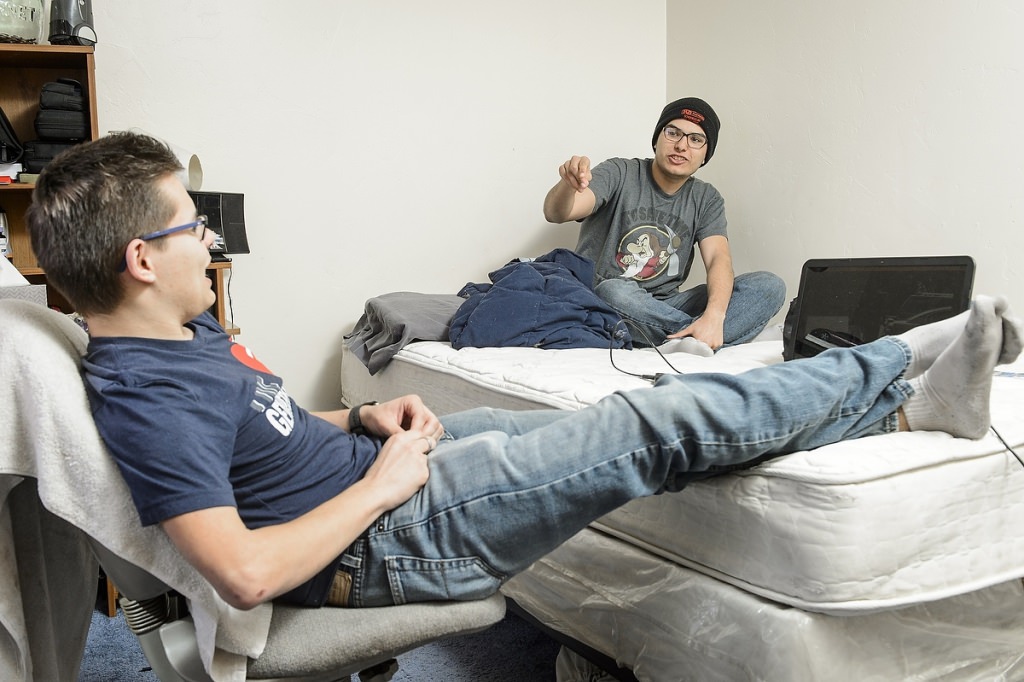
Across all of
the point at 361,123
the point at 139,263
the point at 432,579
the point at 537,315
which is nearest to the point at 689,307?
the point at 537,315

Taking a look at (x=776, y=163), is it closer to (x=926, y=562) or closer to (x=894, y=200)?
(x=894, y=200)

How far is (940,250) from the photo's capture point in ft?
6.96

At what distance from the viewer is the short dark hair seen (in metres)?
0.82

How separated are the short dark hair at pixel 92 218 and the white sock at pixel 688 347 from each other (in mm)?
1344

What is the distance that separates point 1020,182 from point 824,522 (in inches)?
58.0

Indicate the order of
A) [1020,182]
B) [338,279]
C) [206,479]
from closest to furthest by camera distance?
[206,479] < [1020,182] < [338,279]

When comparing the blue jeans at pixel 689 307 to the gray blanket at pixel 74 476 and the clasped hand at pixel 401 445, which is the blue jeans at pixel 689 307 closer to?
the clasped hand at pixel 401 445

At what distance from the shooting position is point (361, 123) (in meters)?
2.44

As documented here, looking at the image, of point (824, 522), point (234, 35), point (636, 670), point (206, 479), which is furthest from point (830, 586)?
point (234, 35)

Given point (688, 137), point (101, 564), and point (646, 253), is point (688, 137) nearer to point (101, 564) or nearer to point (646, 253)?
point (646, 253)

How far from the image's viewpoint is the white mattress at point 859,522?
90cm

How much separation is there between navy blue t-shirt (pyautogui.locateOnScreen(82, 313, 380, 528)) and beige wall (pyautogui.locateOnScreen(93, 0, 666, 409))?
1401 mm

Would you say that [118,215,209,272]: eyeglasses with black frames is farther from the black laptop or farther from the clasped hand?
the black laptop

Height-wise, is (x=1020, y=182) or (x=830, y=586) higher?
(x=1020, y=182)
